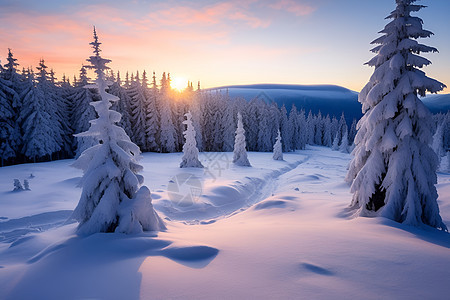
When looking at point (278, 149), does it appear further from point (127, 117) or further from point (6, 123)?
point (6, 123)

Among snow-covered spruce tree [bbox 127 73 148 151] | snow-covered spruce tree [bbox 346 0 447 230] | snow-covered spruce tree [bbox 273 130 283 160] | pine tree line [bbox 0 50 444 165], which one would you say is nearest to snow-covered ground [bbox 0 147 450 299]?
snow-covered spruce tree [bbox 346 0 447 230]

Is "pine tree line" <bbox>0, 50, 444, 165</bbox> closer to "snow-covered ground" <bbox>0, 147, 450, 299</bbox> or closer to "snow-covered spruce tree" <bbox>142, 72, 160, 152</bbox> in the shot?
"snow-covered spruce tree" <bbox>142, 72, 160, 152</bbox>

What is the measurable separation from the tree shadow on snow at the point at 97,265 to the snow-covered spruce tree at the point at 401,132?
7.46 metres

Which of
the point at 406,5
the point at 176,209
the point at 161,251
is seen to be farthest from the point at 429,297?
the point at 176,209

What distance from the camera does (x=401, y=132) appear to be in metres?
8.28

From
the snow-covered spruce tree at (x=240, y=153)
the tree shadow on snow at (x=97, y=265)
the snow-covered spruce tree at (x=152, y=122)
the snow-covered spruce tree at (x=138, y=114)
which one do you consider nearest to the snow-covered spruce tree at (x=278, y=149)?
the snow-covered spruce tree at (x=240, y=153)

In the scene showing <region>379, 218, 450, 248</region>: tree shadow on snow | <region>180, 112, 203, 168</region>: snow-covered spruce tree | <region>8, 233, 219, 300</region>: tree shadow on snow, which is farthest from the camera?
<region>180, 112, 203, 168</region>: snow-covered spruce tree

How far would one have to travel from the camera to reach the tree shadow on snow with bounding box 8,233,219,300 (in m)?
3.49

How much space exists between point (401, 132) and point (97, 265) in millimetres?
10356

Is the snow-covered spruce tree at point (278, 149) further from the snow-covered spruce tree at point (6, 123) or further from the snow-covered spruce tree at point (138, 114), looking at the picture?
the snow-covered spruce tree at point (6, 123)

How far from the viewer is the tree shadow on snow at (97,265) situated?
349 cm

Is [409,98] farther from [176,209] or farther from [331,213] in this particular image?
[176,209]

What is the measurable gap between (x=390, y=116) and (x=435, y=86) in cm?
188

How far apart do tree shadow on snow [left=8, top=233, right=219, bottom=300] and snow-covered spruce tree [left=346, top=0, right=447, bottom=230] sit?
746 cm
